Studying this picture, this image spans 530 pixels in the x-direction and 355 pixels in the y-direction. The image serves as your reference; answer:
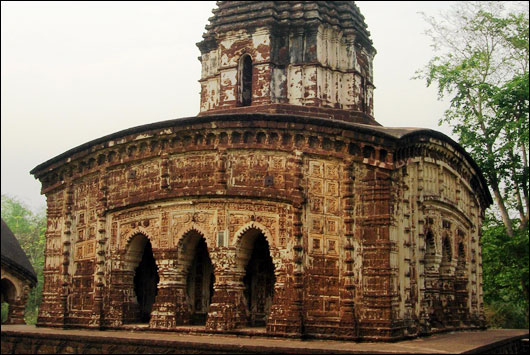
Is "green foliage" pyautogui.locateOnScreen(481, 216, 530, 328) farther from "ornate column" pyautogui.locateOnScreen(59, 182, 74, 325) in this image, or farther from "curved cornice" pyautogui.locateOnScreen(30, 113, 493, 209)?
"ornate column" pyautogui.locateOnScreen(59, 182, 74, 325)

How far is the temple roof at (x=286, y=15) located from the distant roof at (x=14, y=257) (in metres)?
8.63

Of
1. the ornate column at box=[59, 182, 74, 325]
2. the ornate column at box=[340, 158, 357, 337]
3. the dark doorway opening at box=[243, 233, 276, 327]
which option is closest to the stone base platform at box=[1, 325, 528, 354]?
the ornate column at box=[340, 158, 357, 337]

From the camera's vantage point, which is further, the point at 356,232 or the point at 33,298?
the point at 33,298

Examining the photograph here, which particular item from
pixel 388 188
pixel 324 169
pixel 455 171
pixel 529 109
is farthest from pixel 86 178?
pixel 529 109

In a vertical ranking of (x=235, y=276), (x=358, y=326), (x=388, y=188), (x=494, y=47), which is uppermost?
(x=494, y=47)

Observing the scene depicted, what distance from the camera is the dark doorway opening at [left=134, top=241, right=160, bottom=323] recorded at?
1733 centimetres

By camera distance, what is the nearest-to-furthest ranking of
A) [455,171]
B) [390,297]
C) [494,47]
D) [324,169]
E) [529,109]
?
1. [390,297]
2. [324,169]
3. [455,171]
4. [529,109]
5. [494,47]

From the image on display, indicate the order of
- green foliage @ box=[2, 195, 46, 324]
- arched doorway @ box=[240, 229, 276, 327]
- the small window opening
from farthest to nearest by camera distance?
green foliage @ box=[2, 195, 46, 324] → the small window opening → arched doorway @ box=[240, 229, 276, 327]

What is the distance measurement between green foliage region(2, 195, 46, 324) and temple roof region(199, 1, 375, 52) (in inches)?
589

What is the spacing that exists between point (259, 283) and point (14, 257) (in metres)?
8.62

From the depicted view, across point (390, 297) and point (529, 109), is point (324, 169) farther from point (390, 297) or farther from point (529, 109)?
point (529, 109)

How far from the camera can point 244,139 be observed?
1438 centimetres

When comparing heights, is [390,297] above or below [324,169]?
below

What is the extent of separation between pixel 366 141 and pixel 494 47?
1230cm
